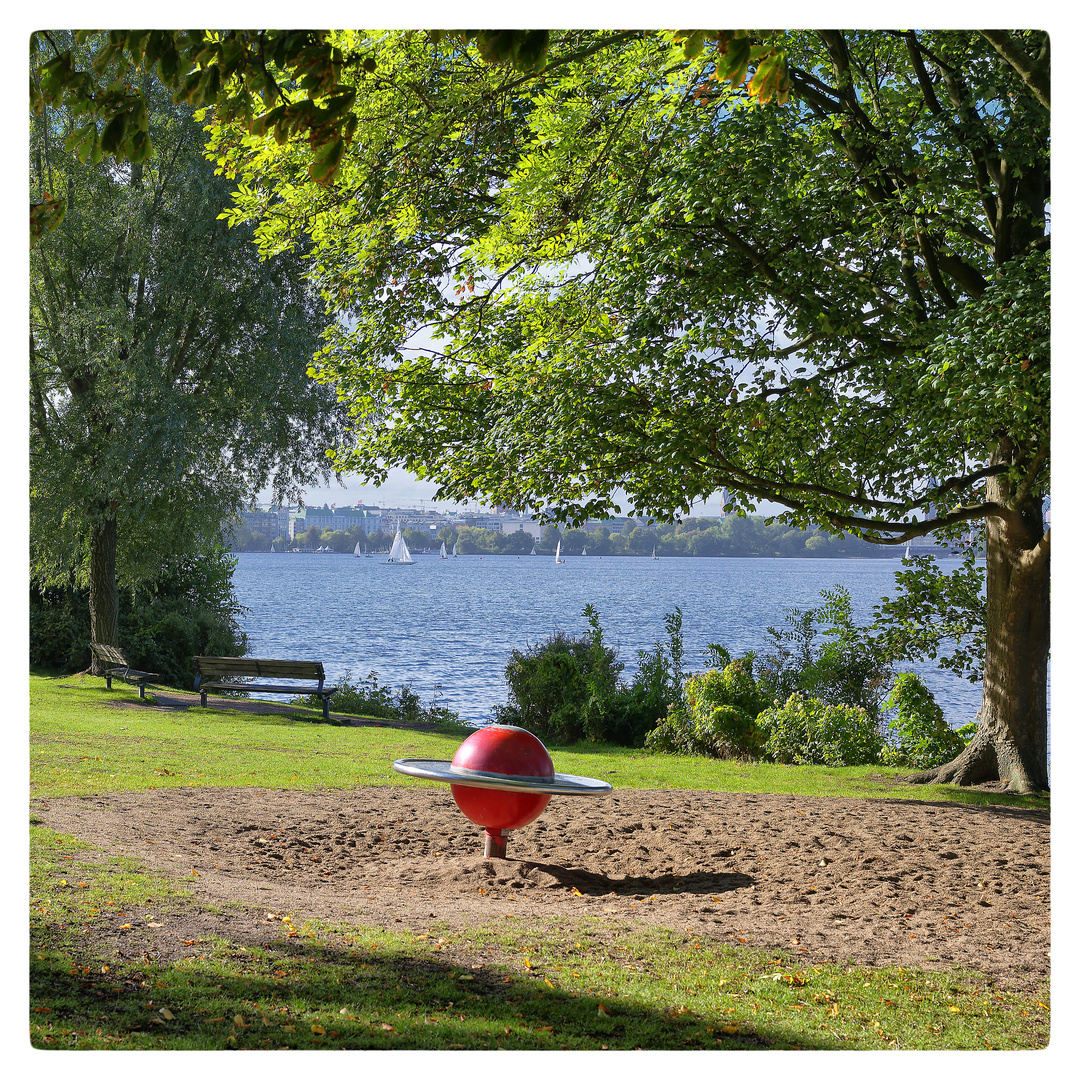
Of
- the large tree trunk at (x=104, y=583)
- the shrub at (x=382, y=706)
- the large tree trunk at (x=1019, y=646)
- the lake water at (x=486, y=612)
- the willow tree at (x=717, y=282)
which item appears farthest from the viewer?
the lake water at (x=486, y=612)

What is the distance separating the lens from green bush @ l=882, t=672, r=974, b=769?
11.5 meters

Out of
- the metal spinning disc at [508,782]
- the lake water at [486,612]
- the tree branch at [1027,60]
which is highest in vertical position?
the tree branch at [1027,60]

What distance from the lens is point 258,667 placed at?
50.2 feet

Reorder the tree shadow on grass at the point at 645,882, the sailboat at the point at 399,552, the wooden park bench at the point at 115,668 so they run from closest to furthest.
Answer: the tree shadow on grass at the point at 645,882 → the wooden park bench at the point at 115,668 → the sailboat at the point at 399,552

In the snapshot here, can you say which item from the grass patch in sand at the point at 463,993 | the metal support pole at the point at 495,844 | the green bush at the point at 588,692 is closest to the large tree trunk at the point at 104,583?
the green bush at the point at 588,692

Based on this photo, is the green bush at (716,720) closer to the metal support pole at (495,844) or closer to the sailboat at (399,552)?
the metal support pole at (495,844)

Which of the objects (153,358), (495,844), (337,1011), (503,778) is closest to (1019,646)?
(495,844)

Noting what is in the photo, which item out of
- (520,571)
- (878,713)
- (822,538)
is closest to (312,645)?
(878,713)

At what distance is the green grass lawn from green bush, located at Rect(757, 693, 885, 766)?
7557 millimetres

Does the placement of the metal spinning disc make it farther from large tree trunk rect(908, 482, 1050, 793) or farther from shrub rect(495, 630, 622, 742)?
shrub rect(495, 630, 622, 742)

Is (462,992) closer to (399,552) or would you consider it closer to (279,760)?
(279,760)

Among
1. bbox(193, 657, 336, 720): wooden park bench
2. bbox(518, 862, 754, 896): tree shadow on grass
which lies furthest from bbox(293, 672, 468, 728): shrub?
bbox(518, 862, 754, 896): tree shadow on grass

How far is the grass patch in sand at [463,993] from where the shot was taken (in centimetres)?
388

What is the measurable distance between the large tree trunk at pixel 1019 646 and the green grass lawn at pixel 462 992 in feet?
17.8
